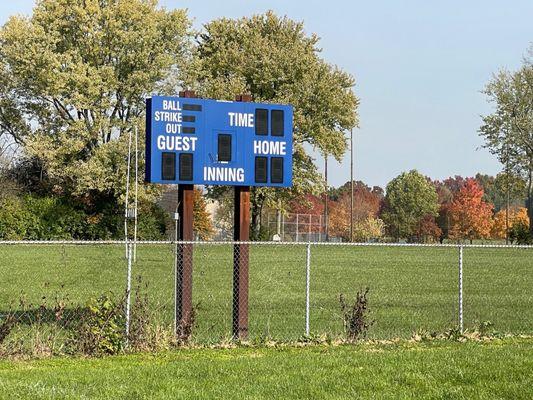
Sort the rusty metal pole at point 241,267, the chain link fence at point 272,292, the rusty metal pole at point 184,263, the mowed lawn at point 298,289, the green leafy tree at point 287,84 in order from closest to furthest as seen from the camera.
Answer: the rusty metal pole at point 184,263 < the rusty metal pole at point 241,267 < the chain link fence at point 272,292 < the mowed lawn at point 298,289 < the green leafy tree at point 287,84

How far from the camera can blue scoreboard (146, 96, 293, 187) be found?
13.4m

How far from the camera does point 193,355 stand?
37.1 ft

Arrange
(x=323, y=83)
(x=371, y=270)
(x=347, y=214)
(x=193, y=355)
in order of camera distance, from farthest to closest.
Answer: (x=347, y=214), (x=323, y=83), (x=371, y=270), (x=193, y=355)

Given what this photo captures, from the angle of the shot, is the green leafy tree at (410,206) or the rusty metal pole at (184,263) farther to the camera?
the green leafy tree at (410,206)

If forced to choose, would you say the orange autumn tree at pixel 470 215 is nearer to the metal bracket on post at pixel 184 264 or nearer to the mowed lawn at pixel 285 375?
the metal bracket on post at pixel 184 264

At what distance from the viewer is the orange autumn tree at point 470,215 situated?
9744cm

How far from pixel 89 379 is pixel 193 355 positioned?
2.37 metres

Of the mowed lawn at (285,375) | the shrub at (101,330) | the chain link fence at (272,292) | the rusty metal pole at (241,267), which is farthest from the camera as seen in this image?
the chain link fence at (272,292)

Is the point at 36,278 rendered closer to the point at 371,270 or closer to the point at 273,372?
the point at 371,270

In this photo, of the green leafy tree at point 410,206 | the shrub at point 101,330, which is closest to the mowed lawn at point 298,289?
the shrub at point 101,330

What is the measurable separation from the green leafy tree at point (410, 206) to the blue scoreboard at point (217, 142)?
9013cm

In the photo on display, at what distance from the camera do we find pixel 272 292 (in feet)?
73.6

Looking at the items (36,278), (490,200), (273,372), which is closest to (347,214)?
(490,200)

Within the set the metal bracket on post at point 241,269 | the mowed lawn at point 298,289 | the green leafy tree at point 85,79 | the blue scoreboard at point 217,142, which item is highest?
the green leafy tree at point 85,79
